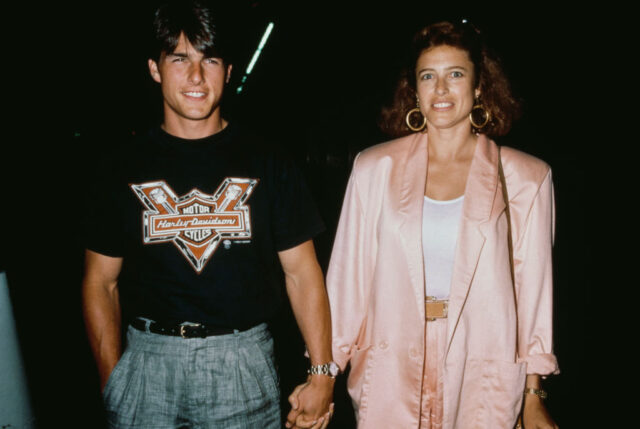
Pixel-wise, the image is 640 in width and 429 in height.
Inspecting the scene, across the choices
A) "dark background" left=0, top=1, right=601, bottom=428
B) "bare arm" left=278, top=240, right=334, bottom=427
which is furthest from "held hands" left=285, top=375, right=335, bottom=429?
"dark background" left=0, top=1, right=601, bottom=428

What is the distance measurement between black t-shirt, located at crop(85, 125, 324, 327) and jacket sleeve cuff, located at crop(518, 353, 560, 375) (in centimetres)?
116

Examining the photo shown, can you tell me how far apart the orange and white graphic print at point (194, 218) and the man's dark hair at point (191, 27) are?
0.58 meters

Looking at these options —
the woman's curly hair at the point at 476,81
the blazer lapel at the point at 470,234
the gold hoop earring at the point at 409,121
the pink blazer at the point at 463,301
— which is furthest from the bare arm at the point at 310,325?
the woman's curly hair at the point at 476,81

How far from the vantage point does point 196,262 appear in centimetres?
142

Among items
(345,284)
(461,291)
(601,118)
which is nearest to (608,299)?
(601,118)

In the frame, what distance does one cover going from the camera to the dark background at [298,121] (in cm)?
304

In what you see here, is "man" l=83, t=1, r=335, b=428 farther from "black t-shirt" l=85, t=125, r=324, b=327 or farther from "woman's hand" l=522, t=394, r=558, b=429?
"woman's hand" l=522, t=394, r=558, b=429

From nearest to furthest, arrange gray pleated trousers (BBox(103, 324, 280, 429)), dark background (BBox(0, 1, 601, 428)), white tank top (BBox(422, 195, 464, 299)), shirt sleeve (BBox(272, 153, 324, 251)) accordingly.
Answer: gray pleated trousers (BBox(103, 324, 280, 429))
shirt sleeve (BBox(272, 153, 324, 251))
white tank top (BBox(422, 195, 464, 299))
dark background (BBox(0, 1, 601, 428))

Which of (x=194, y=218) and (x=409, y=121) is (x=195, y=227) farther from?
(x=409, y=121)

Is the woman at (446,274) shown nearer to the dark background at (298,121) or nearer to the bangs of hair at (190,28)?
the dark background at (298,121)

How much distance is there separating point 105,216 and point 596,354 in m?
4.29

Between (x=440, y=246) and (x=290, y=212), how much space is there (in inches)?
28.1

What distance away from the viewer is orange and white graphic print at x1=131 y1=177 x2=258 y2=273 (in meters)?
1.42

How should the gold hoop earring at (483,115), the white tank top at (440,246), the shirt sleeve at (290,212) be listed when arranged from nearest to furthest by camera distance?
the shirt sleeve at (290,212) → the white tank top at (440,246) → the gold hoop earring at (483,115)
